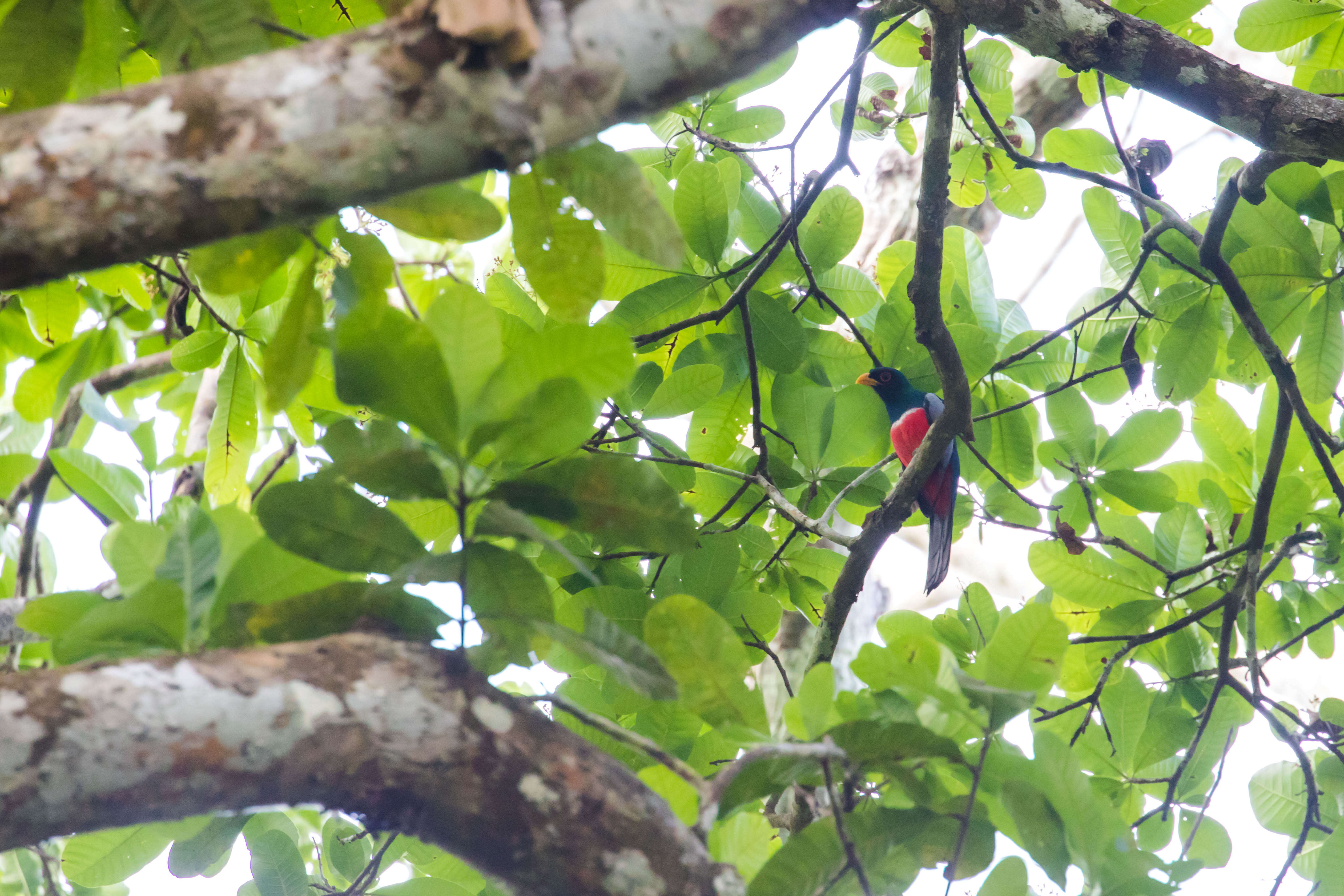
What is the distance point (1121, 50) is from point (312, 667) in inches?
89.8

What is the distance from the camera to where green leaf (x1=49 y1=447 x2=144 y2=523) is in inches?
95.0

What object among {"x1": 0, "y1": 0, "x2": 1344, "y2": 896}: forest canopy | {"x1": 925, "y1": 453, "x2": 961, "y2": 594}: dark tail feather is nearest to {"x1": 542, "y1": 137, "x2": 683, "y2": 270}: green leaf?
{"x1": 0, "y1": 0, "x2": 1344, "y2": 896}: forest canopy

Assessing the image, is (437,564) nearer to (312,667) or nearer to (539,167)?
(312,667)

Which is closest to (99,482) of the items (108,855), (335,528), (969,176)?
(108,855)

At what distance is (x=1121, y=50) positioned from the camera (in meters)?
2.23

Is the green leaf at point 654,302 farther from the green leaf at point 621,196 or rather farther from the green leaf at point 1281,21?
the green leaf at point 1281,21

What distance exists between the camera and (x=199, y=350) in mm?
2662

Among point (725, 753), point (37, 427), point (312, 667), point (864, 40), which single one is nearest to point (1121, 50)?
point (864, 40)

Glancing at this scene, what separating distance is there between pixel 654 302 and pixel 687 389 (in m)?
Answer: 0.27

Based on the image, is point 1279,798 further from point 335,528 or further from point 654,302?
point 335,528

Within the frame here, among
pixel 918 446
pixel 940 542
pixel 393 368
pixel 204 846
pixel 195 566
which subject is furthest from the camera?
pixel 940 542

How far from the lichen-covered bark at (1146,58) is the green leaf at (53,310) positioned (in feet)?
9.99

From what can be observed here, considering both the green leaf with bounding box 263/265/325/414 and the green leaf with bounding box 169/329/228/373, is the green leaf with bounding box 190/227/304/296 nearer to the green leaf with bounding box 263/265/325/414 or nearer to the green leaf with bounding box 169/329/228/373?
the green leaf with bounding box 263/265/325/414

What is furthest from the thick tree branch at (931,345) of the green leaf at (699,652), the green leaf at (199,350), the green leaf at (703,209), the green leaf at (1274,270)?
the green leaf at (199,350)
